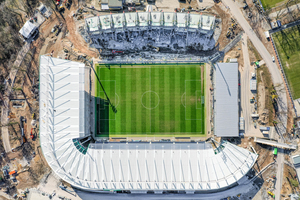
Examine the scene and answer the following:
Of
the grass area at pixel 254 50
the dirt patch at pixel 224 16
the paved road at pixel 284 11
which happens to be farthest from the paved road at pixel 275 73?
the paved road at pixel 284 11

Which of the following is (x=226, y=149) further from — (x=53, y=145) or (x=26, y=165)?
(x=26, y=165)

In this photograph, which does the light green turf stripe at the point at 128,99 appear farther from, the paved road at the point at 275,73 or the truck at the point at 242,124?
the paved road at the point at 275,73

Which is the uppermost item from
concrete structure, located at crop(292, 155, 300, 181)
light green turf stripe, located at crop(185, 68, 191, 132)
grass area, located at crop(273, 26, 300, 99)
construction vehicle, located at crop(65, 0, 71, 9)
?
construction vehicle, located at crop(65, 0, 71, 9)

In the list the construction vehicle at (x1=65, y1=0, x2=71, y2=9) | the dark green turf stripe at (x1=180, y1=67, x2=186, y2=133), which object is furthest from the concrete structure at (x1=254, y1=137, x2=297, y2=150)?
the construction vehicle at (x1=65, y1=0, x2=71, y2=9)

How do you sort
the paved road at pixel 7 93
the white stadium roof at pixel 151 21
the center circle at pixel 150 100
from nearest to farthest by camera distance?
the white stadium roof at pixel 151 21 < the center circle at pixel 150 100 < the paved road at pixel 7 93

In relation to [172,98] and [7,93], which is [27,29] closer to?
[7,93]

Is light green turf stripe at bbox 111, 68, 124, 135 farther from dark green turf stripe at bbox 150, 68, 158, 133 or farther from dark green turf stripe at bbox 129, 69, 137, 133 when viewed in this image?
dark green turf stripe at bbox 150, 68, 158, 133

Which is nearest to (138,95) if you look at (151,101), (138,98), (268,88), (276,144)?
(138,98)
